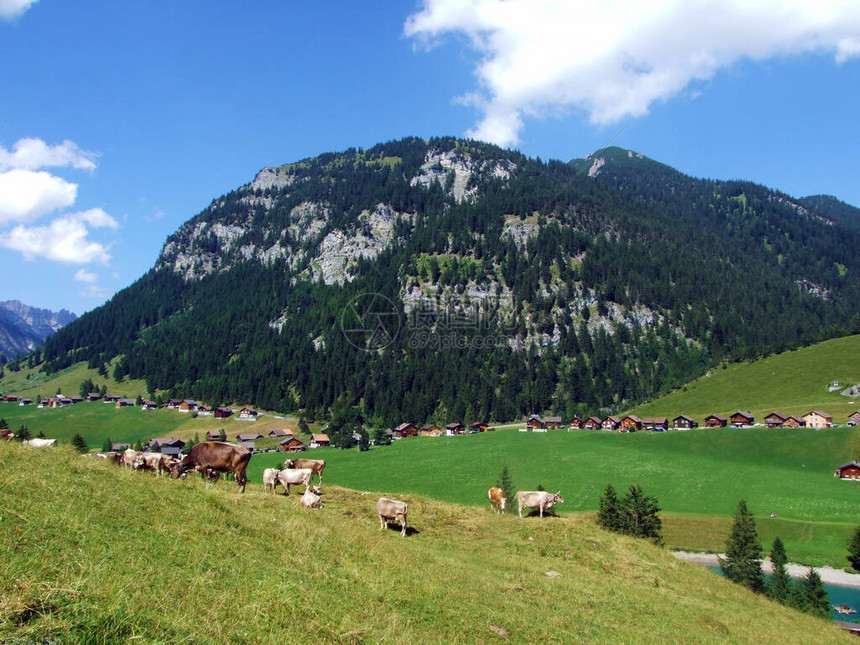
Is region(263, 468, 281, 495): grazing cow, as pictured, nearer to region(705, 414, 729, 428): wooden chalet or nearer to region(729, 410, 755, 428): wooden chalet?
region(729, 410, 755, 428): wooden chalet

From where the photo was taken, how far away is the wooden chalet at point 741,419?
118m

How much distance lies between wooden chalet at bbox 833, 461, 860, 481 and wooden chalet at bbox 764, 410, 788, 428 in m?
28.8

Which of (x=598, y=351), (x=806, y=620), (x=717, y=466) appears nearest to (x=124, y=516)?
(x=806, y=620)

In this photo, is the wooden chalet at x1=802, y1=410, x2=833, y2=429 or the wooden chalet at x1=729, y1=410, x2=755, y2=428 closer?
the wooden chalet at x1=802, y1=410, x2=833, y2=429

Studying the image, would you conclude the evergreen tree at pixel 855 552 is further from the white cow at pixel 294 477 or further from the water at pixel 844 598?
the white cow at pixel 294 477

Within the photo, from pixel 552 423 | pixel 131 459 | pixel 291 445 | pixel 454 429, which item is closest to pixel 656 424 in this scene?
pixel 552 423

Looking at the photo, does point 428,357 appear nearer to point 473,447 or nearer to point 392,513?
point 473,447

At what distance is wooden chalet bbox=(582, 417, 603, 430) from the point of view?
142 m

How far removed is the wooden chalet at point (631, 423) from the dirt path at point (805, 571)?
77.0 meters

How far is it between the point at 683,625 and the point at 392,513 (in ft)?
40.3

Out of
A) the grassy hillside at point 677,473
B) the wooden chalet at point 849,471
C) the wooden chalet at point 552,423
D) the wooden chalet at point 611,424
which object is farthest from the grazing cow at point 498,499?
the wooden chalet at point 552,423

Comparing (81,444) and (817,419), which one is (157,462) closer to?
(81,444)

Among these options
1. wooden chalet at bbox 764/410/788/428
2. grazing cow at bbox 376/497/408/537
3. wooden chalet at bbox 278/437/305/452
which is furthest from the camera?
wooden chalet at bbox 278/437/305/452

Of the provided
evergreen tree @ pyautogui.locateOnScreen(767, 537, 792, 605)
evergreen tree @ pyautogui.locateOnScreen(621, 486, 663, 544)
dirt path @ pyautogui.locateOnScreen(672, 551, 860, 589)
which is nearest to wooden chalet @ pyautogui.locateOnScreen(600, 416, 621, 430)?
dirt path @ pyautogui.locateOnScreen(672, 551, 860, 589)
